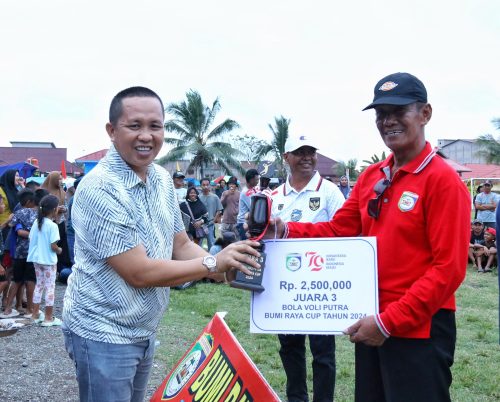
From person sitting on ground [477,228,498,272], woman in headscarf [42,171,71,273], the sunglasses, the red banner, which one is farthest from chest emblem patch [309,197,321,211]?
person sitting on ground [477,228,498,272]

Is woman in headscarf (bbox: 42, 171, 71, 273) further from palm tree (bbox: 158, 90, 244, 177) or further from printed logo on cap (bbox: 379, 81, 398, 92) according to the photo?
palm tree (bbox: 158, 90, 244, 177)

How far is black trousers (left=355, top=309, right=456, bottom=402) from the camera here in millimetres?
2615

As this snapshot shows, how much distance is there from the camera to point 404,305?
251 centimetres

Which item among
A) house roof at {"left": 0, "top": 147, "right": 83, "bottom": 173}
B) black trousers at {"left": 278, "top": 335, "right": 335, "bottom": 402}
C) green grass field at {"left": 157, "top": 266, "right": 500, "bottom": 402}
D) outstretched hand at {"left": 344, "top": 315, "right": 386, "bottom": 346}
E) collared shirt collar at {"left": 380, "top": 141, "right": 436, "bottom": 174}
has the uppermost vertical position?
house roof at {"left": 0, "top": 147, "right": 83, "bottom": 173}

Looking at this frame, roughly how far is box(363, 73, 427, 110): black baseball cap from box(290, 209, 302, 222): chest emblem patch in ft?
6.66

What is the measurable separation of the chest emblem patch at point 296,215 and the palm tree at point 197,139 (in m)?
39.7

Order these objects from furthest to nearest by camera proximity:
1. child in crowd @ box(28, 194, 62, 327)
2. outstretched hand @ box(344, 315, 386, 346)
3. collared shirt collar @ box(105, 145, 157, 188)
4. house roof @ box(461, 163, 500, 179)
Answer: house roof @ box(461, 163, 500, 179) → child in crowd @ box(28, 194, 62, 327) → outstretched hand @ box(344, 315, 386, 346) → collared shirt collar @ box(105, 145, 157, 188)

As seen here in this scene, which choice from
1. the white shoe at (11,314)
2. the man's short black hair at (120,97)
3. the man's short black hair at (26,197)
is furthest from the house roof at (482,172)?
the man's short black hair at (120,97)

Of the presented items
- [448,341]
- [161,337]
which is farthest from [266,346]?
[448,341]

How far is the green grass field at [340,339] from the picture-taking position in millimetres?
5191

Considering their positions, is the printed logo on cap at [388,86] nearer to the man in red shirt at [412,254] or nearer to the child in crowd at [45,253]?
the man in red shirt at [412,254]

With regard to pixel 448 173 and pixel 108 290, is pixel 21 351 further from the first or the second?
pixel 448 173

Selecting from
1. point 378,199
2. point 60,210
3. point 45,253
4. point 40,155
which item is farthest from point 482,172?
point 378,199

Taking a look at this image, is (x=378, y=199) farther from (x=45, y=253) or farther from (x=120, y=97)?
(x=45, y=253)
